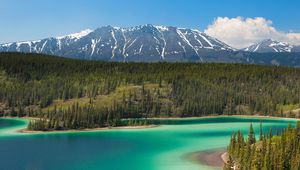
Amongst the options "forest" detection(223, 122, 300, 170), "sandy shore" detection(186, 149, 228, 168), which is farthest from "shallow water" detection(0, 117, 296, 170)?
"forest" detection(223, 122, 300, 170)

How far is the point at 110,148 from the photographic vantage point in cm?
12925

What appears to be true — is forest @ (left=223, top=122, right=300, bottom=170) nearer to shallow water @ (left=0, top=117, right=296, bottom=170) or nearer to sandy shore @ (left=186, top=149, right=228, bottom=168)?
sandy shore @ (left=186, top=149, right=228, bottom=168)

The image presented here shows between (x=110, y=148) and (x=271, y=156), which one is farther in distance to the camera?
(x=110, y=148)

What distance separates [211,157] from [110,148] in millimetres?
32922

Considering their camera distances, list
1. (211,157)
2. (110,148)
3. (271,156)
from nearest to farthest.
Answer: (271,156), (211,157), (110,148)

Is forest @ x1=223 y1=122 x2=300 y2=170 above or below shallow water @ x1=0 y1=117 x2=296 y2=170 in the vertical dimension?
above

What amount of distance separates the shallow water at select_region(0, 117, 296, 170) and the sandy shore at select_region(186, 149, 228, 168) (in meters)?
2.68

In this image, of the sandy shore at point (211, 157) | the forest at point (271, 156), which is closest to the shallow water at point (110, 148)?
the sandy shore at point (211, 157)

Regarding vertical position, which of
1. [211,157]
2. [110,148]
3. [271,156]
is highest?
[271,156]

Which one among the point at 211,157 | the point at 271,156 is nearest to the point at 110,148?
the point at 211,157

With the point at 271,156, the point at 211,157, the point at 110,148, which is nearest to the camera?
the point at 271,156

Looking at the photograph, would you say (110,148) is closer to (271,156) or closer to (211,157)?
(211,157)

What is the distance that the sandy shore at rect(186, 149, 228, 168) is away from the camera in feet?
338

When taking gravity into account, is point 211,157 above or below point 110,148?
above
